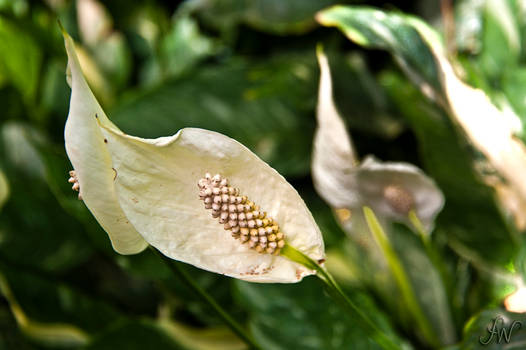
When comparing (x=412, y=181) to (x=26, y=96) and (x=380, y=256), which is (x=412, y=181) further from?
(x=26, y=96)

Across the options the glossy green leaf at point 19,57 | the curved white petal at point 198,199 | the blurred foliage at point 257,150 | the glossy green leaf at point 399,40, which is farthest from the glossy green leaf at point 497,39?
the glossy green leaf at point 19,57

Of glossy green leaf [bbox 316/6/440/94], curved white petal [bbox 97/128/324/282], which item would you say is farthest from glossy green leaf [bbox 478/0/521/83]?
curved white petal [bbox 97/128/324/282]

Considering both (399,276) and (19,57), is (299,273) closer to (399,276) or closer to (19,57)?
(399,276)

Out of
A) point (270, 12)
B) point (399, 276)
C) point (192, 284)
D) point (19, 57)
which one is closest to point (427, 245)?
point (399, 276)

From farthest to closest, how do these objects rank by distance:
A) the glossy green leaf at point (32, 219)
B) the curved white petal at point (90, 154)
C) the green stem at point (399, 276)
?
the glossy green leaf at point (32, 219)
the green stem at point (399, 276)
the curved white petal at point (90, 154)

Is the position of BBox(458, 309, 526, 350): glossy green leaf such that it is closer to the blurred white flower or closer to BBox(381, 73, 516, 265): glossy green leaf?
the blurred white flower

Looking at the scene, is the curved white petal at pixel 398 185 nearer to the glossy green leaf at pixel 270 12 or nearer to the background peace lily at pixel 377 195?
the background peace lily at pixel 377 195
